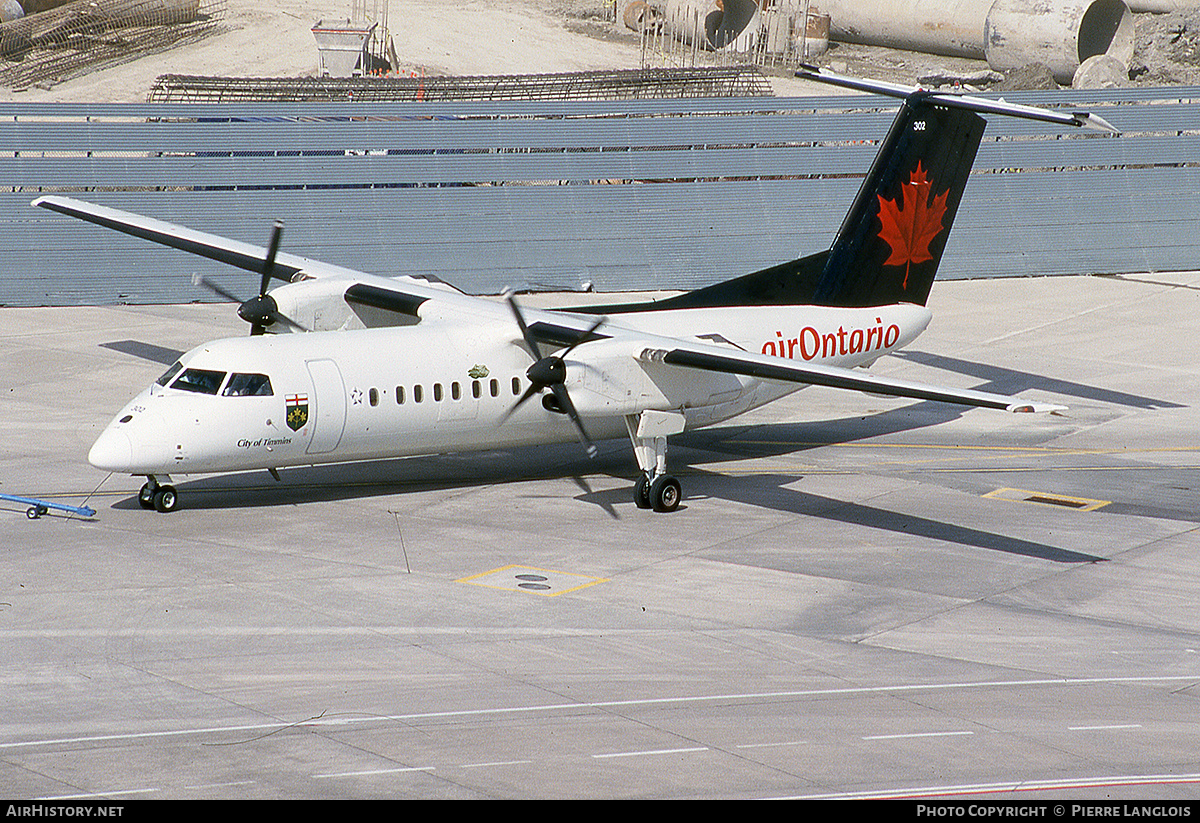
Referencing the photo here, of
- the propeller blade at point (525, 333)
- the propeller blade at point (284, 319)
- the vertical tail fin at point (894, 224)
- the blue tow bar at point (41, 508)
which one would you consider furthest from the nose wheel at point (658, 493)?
the blue tow bar at point (41, 508)

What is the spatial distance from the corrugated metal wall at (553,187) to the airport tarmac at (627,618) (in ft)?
36.2

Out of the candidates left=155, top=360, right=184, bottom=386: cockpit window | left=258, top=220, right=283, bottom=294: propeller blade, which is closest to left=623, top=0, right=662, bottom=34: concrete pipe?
left=258, top=220, right=283, bottom=294: propeller blade

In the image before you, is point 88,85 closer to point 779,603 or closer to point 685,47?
point 685,47

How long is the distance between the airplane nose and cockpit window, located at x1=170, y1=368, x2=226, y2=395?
1.24m

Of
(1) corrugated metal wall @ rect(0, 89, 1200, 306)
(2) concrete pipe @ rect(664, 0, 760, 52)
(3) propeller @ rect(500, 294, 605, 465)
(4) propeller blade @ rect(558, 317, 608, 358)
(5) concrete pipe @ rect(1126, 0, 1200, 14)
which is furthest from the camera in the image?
(2) concrete pipe @ rect(664, 0, 760, 52)

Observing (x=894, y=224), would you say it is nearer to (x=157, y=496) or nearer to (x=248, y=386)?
(x=248, y=386)

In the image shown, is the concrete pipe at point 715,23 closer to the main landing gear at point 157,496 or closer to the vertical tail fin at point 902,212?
the vertical tail fin at point 902,212

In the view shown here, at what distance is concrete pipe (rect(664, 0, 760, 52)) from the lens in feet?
246

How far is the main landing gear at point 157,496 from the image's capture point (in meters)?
22.7

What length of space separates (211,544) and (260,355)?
127 inches

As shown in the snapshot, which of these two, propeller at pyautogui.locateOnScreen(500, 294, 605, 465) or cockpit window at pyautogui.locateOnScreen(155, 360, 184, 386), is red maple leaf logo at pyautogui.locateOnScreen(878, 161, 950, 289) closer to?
propeller at pyautogui.locateOnScreen(500, 294, 605, 465)

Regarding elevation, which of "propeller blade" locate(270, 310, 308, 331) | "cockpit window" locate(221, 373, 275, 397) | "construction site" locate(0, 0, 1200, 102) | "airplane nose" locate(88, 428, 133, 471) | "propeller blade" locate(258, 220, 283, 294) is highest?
"construction site" locate(0, 0, 1200, 102)

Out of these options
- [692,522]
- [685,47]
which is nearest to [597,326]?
[692,522]

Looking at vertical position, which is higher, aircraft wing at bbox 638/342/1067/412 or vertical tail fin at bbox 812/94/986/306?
vertical tail fin at bbox 812/94/986/306
